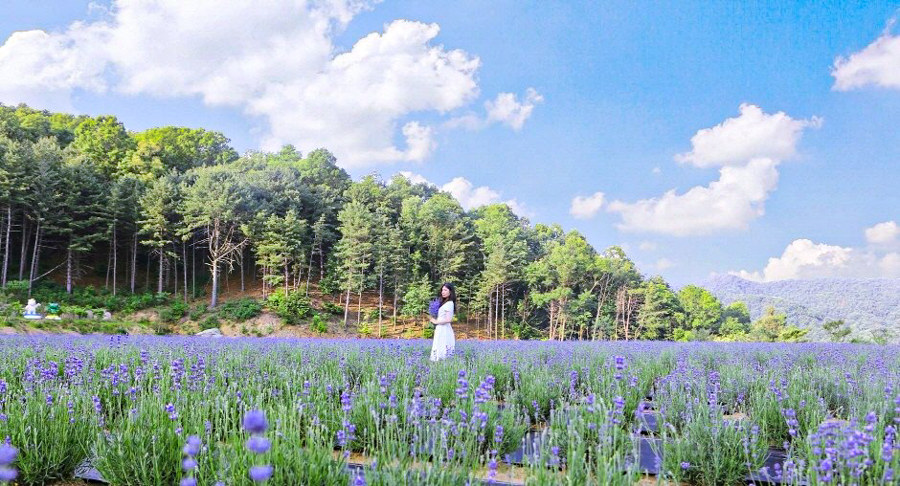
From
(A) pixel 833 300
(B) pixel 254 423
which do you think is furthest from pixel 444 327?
(A) pixel 833 300

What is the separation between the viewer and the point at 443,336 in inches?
296

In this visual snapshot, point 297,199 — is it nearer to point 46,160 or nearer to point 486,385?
point 46,160

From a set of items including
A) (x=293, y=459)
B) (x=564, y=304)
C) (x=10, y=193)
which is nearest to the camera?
(x=293, y=459)

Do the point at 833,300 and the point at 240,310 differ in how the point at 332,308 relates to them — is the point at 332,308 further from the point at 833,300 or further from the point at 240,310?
the point at 833,300

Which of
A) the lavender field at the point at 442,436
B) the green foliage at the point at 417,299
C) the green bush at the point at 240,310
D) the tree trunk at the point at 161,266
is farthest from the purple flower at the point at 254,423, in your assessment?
the tree trunk at the point at 161,266

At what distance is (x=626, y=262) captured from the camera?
4175 cm

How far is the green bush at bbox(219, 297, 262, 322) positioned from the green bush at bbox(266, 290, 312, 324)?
0.79 m

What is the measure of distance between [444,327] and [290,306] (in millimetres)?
21461

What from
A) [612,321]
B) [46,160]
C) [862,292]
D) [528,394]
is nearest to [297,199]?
[46,160]

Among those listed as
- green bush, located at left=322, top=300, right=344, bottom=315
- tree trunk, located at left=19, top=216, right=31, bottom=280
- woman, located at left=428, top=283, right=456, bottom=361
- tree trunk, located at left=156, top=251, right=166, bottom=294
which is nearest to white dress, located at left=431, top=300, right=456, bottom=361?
woman, located at left=428, top=283, right=456, bottom=361

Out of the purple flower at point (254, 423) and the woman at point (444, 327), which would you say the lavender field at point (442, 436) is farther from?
the woman at point (444, 327)

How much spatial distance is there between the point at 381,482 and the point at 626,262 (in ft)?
137

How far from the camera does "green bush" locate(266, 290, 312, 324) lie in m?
27.3

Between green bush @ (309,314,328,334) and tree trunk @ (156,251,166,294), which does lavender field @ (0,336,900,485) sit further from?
tree trunk @ (156,251,166,294)
